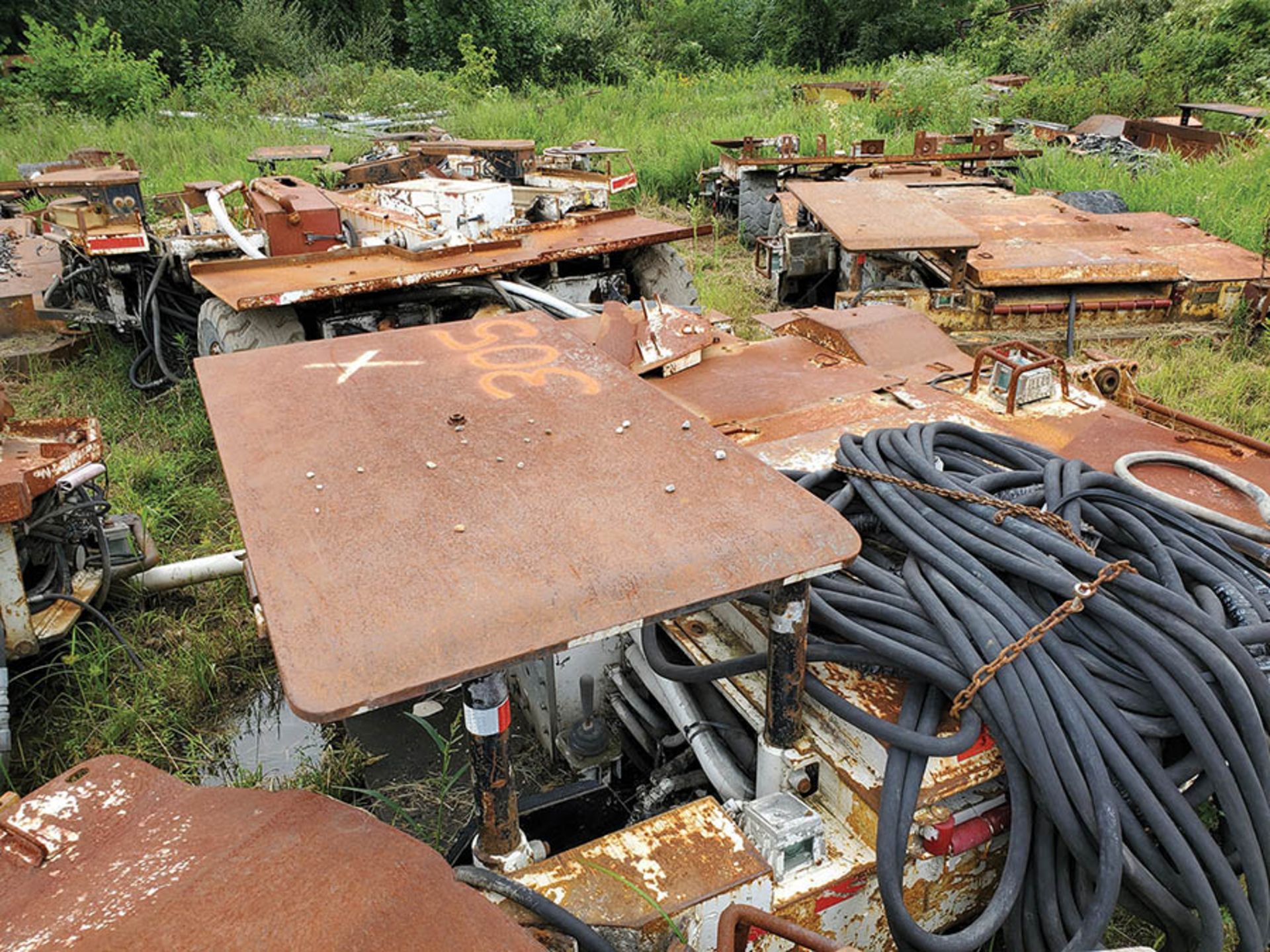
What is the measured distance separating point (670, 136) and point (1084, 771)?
10668 millimetres

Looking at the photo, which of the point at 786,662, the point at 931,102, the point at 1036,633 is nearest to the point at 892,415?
the point at 1036,633

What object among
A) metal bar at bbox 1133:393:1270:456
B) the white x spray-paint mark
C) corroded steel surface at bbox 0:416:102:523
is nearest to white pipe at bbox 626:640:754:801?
the white x spray-paint mark

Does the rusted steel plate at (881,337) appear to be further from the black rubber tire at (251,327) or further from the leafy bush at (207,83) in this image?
the leafy bush at (207,83)

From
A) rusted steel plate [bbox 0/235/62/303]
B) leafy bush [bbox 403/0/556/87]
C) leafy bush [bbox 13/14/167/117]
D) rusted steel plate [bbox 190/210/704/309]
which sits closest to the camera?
rusted steel plate [bbox 190/210/704/309]

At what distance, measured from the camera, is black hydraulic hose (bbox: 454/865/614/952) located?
4.63 feet

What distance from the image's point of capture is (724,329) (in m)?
4.30

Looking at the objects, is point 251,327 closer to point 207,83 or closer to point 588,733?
point 588,733

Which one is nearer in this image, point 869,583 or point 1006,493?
point 869,583

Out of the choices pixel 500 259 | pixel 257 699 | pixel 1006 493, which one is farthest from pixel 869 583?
pixel 500 259

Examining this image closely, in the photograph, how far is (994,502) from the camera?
6.65ft

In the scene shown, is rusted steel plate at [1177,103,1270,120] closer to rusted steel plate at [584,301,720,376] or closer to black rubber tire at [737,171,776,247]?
black rubber tire at [737,171,776,247]

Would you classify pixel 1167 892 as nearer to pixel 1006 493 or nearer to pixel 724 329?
pixel 1006 493

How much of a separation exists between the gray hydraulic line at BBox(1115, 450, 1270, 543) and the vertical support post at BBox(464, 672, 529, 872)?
5.27 feet

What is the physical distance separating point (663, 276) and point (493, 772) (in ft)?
14.0
